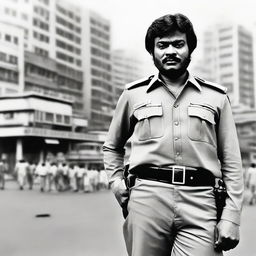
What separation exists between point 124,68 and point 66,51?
3.32 feet

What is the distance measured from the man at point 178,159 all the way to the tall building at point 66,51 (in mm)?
5040

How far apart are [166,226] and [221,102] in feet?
1.47

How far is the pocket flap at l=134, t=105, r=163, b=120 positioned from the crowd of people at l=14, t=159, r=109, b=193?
21.2 ft

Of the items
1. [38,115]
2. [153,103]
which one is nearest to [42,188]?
[38,115]

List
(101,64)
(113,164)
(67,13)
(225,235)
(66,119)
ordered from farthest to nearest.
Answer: (66,119) < (101,64) < (67,13) < (113,164) < (225,235)

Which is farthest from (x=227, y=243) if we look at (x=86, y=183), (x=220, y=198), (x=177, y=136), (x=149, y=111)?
(x=86, y=183)

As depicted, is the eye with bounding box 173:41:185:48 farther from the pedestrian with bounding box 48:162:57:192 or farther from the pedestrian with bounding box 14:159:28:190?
the pedestrian with bounding box 48:162:57:192

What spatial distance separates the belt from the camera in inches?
64.9

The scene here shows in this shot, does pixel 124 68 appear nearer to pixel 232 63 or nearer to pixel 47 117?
pixel 47 117

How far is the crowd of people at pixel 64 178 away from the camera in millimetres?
9031

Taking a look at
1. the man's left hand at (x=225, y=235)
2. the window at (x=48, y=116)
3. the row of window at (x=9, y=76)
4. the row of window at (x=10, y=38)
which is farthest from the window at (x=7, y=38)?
the man's left hand at (x=225, y=235)

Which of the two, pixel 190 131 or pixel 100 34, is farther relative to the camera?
pixel 100 34

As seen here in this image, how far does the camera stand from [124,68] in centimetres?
801

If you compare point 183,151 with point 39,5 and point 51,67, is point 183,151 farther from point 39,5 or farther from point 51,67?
point 51,67
